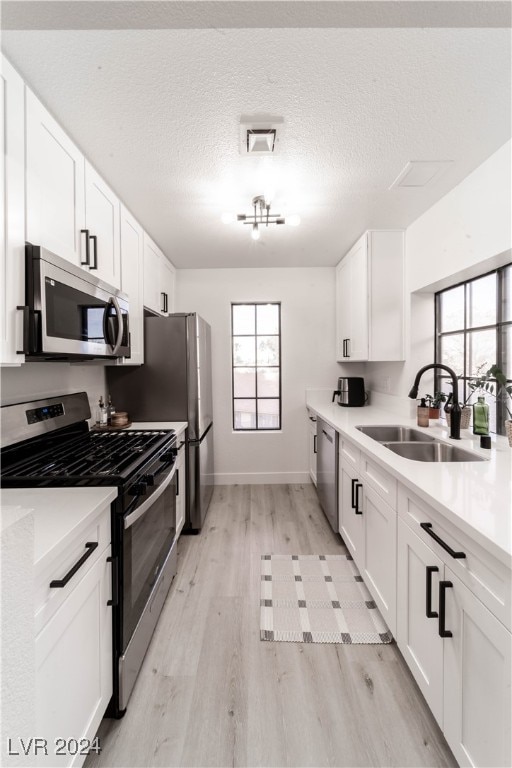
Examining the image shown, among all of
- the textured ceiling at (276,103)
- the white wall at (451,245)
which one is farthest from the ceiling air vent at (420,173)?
the white wall at (451,245)

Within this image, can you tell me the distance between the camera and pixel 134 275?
2395mm

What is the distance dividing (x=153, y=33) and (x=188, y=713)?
7.91 ft

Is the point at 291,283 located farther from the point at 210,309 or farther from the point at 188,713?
the point at 188,713

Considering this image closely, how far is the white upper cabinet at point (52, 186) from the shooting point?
4.14ft

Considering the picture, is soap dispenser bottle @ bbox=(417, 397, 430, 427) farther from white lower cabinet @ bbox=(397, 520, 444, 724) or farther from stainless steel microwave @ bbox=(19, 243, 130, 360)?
stainless steel microwave @ bbox=(19, 243, 130, 360)

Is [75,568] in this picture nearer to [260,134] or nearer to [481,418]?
[260,134]

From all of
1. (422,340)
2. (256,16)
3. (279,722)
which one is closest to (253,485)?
(422,340)

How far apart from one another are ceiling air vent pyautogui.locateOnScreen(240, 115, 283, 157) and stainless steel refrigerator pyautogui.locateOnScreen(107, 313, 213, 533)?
1.24m

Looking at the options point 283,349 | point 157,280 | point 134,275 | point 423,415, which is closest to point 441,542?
point 423,415

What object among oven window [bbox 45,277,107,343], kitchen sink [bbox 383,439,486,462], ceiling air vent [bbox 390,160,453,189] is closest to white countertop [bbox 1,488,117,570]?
oven window [bbox 45,277,107,343]

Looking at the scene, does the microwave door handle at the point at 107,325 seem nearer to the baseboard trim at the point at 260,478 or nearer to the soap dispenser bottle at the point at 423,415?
the soap dispenser bottle at the point at 423,415

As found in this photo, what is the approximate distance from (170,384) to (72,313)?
124cm

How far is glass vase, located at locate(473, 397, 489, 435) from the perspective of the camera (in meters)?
1.89

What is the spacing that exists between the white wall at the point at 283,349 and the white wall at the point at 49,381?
1.50m
